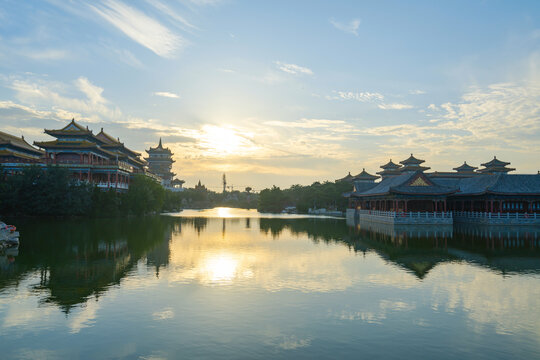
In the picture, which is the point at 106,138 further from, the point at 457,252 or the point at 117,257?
the point at 457,252

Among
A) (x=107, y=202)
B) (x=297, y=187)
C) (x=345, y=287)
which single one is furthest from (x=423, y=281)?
(x=297, y=187)

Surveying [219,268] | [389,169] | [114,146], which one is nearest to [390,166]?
[389,169]

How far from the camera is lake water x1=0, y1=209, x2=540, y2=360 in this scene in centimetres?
812

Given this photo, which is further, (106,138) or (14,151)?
(106,138)

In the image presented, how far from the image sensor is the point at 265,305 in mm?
11156

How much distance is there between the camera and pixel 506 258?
2025 centimetres

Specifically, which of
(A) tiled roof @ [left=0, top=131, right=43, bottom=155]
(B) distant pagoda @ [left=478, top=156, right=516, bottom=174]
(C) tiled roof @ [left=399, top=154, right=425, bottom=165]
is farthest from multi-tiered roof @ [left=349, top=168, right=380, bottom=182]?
(A) tiled roof @ [left=0, top=131, right=43, bottom=155]

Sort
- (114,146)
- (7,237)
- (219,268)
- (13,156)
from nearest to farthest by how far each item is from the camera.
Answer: (219,268), (7,237), (13,156), (114,146)

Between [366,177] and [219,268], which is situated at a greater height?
[366,177]

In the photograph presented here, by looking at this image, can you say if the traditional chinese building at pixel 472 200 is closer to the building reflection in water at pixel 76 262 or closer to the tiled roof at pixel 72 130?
the building reflection in water at pixel 76 262

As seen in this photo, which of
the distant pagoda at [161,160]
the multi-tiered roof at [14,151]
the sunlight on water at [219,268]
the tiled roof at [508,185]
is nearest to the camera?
the sunlight on water at [219,268]

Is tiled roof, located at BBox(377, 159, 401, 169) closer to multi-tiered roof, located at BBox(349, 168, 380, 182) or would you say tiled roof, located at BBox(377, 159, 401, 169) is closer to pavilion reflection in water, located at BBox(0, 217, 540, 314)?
multi-tiered roof, located at BBox(349, 168, 380, 182)

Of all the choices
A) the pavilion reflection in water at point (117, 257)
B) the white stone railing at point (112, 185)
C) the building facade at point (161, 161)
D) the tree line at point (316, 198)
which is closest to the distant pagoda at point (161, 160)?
the building facade at point (161, 161)

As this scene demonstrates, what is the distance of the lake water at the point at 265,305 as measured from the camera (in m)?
8.12
